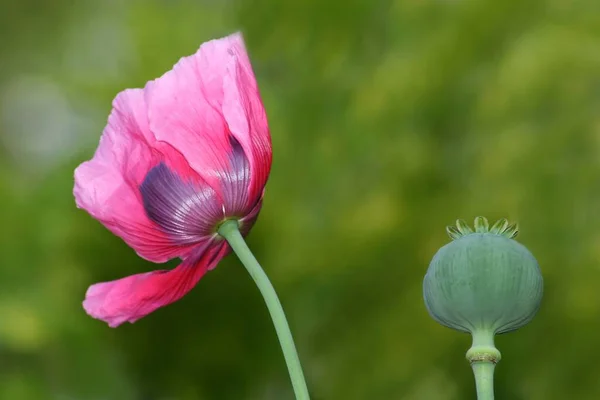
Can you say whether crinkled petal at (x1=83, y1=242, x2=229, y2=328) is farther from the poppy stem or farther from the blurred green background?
the blurred green background

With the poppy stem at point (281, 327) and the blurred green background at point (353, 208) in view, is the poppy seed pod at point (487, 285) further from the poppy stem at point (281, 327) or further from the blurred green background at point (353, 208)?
the blurred green background at point (353, 208)

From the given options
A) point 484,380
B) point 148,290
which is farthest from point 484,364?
point 148,290

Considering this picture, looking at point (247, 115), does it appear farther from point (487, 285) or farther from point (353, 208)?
point (353, 208)

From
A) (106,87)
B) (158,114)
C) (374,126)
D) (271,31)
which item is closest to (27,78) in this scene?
(106,87)

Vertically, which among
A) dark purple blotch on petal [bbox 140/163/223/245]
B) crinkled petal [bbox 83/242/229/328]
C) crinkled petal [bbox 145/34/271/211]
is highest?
crinkled petal [bbox 145/34/271/211]

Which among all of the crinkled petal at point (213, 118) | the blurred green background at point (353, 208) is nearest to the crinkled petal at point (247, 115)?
the crinkled petal at point (213, 118)

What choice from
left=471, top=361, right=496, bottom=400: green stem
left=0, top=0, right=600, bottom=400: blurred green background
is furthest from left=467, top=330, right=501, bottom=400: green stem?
left=0, top=0, right=600, bottom=400: blurred green background

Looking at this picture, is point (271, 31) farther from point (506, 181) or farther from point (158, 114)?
point (158, 114)

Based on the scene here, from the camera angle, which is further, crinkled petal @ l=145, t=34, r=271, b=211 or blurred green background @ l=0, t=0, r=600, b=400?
blurred green background @ l=0, t=0, r=600, b=400
